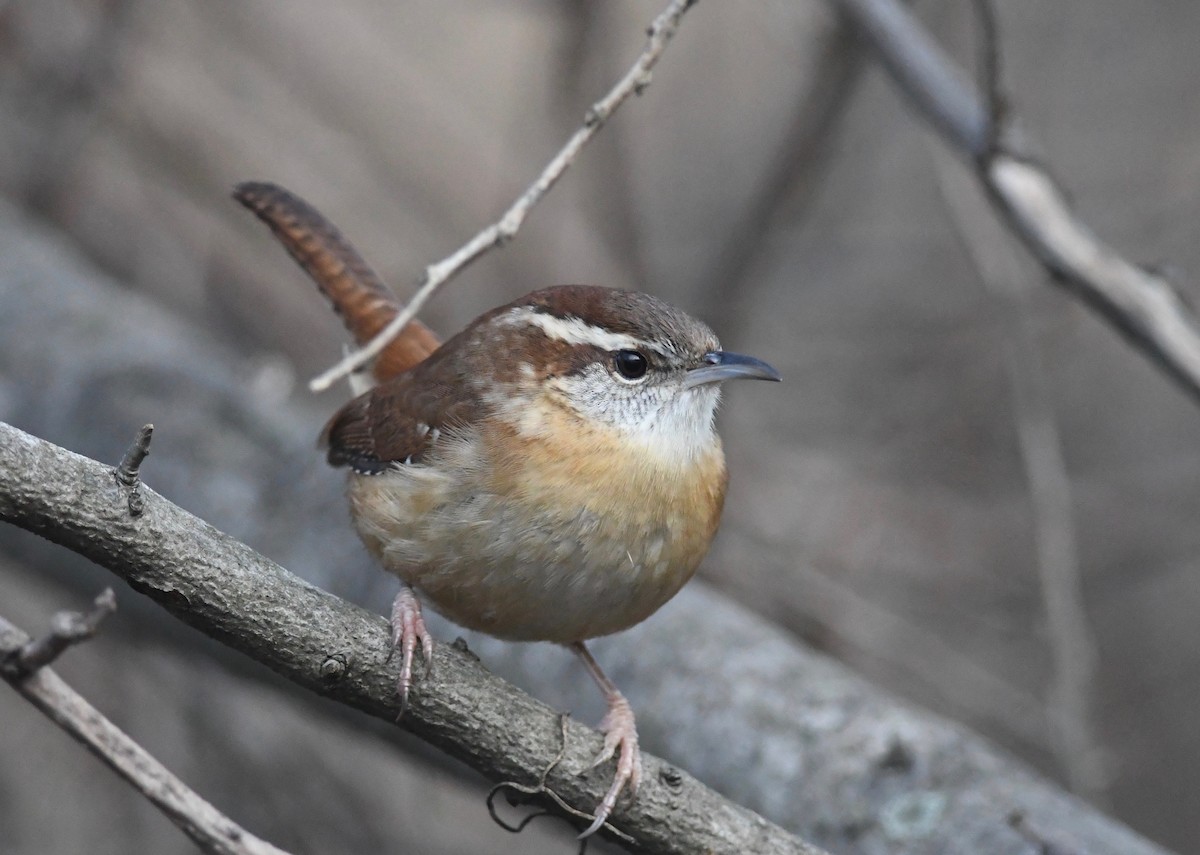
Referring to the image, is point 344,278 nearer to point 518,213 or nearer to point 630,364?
point 630,364

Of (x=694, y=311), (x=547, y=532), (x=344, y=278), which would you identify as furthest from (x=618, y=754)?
(x=694, y=311)

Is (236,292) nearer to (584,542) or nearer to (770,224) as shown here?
(770,224)

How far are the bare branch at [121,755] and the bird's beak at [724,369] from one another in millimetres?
1627

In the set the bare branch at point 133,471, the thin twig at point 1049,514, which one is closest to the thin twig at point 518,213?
the bare branch at point 133,471

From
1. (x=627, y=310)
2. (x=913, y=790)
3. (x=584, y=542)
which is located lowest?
(x=584, y=542)

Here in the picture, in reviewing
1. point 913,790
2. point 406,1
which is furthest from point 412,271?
point 913,790

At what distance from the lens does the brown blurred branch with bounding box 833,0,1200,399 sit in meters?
3.83

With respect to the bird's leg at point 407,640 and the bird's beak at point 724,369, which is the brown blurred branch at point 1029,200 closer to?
the bird's beak at point 724,369

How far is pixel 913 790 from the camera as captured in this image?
3623 mm

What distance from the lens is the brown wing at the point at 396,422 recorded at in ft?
10.4

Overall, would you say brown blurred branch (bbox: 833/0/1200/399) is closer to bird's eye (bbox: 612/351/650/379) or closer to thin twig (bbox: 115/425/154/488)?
bird's eye (bbox: 612/351/650/379)

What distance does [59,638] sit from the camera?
1792 millimetres

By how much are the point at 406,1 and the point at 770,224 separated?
3.21m

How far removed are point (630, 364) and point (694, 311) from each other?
8.86 ft
